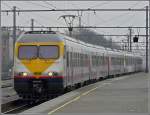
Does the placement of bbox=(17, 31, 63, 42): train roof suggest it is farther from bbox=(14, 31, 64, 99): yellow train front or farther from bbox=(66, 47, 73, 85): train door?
bbox=(66, 47, 73, 85): train door

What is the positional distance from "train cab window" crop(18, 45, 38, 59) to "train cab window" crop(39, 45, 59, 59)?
0.87ft

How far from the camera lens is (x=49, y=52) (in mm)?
23828

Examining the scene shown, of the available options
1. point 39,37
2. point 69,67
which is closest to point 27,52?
point 39,37

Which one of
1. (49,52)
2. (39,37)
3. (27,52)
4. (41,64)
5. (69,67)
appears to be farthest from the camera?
(69,67)

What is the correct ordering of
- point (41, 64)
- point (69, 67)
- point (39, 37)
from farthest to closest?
point (69, 67)
point (39, 37)
point (41, 64)

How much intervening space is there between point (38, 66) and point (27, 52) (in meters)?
0.91

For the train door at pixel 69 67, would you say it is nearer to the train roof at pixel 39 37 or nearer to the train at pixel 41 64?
the train at pixel 41 64

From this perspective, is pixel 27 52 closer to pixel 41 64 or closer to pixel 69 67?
pixel 41 64

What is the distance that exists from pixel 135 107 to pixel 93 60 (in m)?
22.2

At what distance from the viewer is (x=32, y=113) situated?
16.0 metres

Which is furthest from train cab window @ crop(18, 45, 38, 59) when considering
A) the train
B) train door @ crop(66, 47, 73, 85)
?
train door @ crop(66, 47, 73, 85)

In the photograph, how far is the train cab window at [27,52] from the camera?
78.3 feet

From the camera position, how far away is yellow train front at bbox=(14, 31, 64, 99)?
23.4 meters

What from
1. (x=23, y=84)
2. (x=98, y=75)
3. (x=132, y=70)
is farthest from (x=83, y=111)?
(x=132, y=70)
